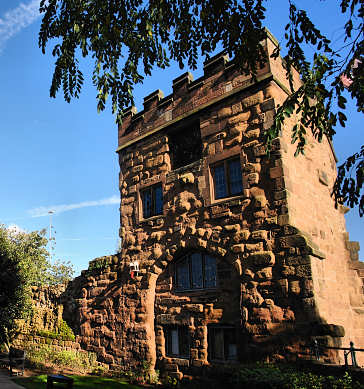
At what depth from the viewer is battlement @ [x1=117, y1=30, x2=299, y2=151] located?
9.30 m

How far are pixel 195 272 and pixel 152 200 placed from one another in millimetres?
2946

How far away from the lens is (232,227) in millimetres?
8938

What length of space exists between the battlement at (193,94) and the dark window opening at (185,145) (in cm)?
44

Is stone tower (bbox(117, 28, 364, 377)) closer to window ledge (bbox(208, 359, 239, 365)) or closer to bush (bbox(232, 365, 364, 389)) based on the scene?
window ledge (bbox(208, 359, 239, 365))

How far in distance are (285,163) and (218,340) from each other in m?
4.66

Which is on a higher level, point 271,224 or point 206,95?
point 206,95

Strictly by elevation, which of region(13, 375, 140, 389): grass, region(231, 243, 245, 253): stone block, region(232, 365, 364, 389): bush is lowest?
region(13, 375, 140, 389): grass

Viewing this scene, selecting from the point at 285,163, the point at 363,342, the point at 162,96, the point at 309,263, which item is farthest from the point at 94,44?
the point at 363,342

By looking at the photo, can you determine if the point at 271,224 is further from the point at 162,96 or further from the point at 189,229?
the point at 162,96

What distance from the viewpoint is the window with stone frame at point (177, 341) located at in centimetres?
961

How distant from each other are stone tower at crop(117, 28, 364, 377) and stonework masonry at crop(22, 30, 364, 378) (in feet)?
0.10

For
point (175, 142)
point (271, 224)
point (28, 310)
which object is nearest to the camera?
point (271, 224)

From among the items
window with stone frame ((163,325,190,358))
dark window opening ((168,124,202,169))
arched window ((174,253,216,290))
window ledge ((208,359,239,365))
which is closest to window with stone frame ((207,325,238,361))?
window ledge ((208,359,239,365))

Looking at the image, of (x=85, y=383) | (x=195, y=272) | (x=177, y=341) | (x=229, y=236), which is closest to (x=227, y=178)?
(x=229, y=236)
